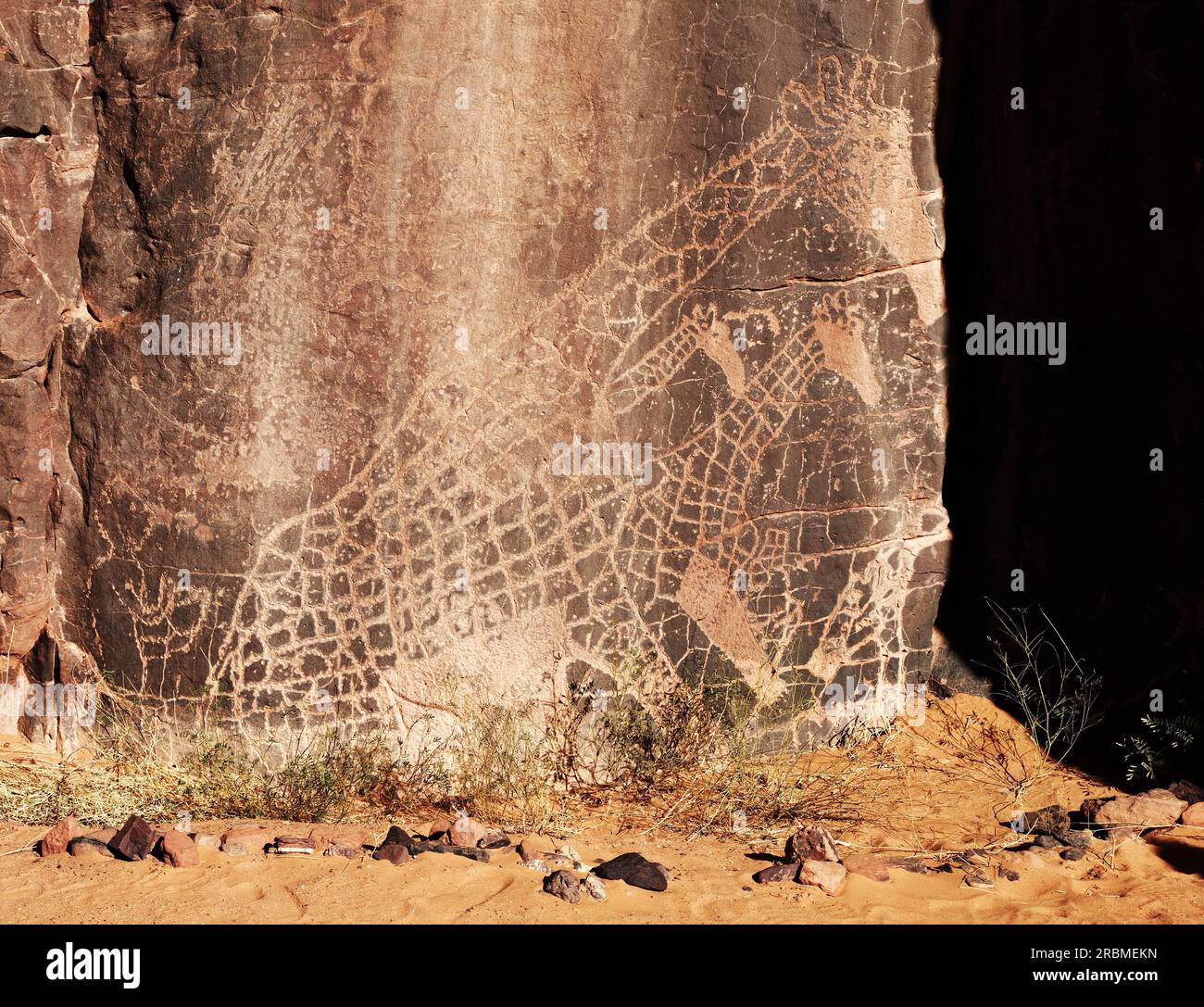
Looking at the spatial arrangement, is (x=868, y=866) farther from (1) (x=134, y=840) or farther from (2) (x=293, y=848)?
(1) (x=134, y=840)

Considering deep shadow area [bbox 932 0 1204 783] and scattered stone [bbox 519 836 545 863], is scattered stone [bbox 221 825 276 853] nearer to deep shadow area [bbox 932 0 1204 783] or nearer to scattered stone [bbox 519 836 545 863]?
scattered stone [bbox 519 836 545 863]

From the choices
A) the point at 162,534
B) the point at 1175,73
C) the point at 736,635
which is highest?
the point at 1175,73

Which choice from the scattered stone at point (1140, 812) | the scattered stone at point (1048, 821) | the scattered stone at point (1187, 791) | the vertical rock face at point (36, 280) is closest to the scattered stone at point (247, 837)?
the vertical rock face at point (36, 280)

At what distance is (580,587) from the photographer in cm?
441

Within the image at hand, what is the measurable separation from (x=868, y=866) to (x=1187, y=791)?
4.16 feet

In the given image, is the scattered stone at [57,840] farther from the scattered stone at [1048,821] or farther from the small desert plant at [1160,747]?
the small desert plant at [1160,747]

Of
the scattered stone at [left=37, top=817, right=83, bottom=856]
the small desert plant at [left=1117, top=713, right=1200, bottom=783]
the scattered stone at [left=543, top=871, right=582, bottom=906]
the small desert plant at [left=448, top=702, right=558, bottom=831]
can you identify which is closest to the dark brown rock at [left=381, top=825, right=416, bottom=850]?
the small desert plant at [left=448, top=702, right=558, bottom=831]

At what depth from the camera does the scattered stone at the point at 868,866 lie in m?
3.51

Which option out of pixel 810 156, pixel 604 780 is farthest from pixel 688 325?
pixel 604 780

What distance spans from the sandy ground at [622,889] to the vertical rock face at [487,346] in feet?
2.74

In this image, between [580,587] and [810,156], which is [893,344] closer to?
[810,156]

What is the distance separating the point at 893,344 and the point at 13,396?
3.31m

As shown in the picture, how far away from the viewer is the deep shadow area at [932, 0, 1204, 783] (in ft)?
14.0

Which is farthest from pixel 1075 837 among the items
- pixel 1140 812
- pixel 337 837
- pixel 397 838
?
pixel 337 837
